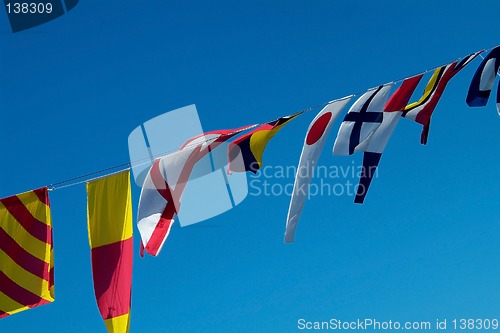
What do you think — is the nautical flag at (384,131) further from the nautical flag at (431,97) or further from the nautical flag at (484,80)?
the nautical flag at (484,80)

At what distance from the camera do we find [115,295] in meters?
10.3

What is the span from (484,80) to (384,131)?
160cm

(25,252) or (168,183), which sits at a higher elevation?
(168,183)

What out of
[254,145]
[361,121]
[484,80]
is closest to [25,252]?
[254,145]

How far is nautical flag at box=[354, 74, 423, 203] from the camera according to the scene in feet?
36.1

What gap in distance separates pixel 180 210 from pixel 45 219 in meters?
1.97

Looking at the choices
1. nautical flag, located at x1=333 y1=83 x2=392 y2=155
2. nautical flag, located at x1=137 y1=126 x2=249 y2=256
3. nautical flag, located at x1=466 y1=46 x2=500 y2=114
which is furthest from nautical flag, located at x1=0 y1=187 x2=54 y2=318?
nautical flag, located at x1=466 y1=46 x2=500 y2=114

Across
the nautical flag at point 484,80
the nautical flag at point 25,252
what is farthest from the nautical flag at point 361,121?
the nautical flag at point 25,252

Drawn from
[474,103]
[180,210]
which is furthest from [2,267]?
[474,103]

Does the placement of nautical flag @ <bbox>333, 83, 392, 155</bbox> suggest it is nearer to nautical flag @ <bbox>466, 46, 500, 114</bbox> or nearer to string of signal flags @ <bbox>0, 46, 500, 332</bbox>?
string of signal flags @ <bbox>0, 46, 500, 332</bbox>

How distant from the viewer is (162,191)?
1109 cm

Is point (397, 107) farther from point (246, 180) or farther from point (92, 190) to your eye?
point (92, 190)

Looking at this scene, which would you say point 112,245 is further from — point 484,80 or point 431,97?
point 484,80

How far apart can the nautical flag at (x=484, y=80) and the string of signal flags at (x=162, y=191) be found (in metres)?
0.01
